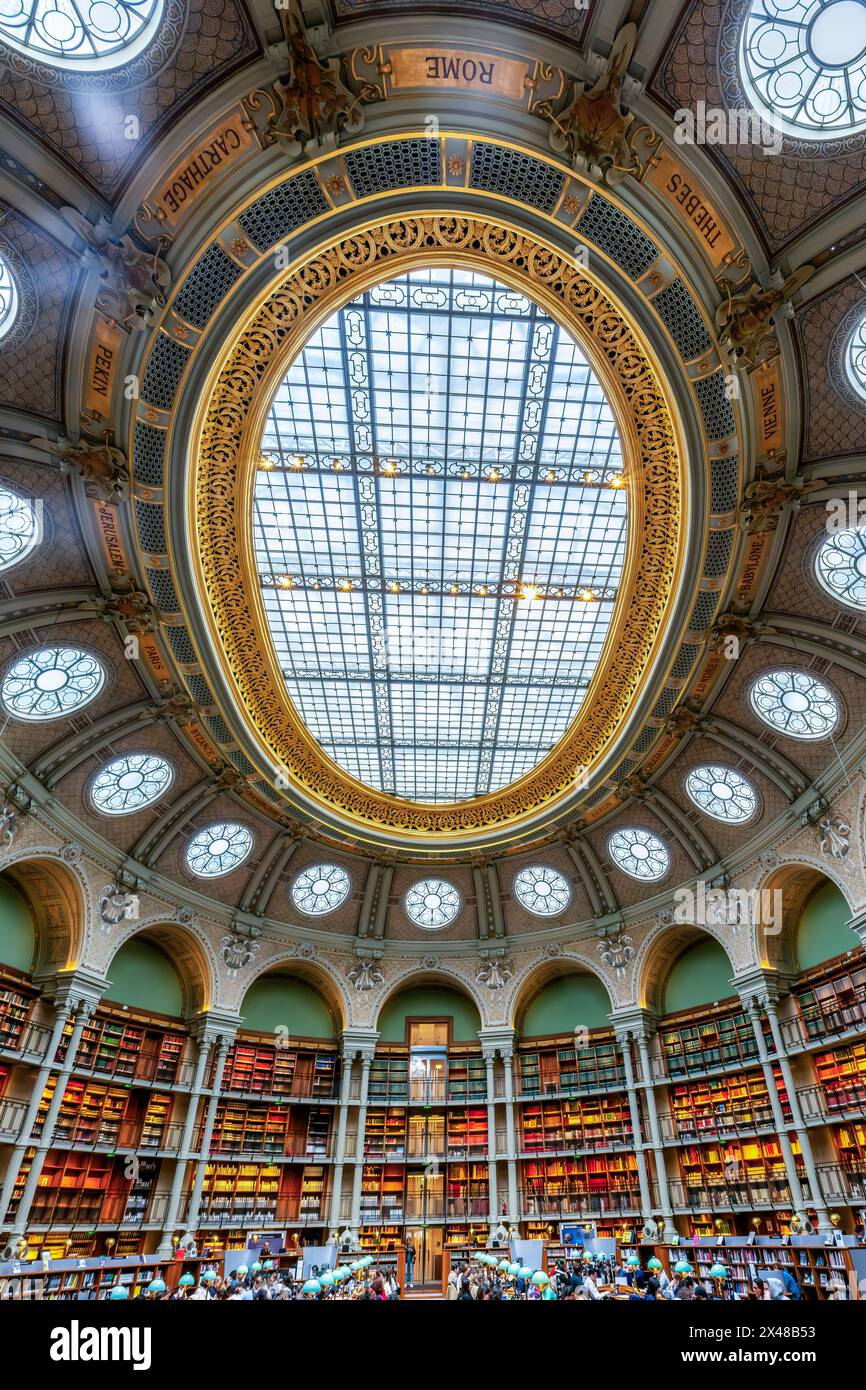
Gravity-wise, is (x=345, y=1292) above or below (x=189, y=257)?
below

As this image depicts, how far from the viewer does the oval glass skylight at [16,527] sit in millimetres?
13219

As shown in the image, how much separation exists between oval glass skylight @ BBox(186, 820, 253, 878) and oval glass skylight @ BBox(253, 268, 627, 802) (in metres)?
4.21

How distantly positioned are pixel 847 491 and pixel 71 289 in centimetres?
1350

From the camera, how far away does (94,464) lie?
12.6m

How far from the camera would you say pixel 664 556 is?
16781 millimetres

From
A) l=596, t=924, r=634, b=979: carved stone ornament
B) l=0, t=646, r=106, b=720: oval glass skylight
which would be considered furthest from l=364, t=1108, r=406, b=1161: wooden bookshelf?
l=0, t=646, r=106, b=720: oval glass skylight

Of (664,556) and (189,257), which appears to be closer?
(189,257)

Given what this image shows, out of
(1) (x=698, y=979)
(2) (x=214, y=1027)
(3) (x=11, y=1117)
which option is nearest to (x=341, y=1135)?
(2) (x=214, y=1027)

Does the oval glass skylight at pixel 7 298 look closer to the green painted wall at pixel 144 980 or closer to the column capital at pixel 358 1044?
the green painted wall at pixel 144 980

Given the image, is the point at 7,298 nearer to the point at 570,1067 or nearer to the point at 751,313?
the point at 751,313

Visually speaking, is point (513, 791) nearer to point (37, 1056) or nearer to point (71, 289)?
point (37, 1056)

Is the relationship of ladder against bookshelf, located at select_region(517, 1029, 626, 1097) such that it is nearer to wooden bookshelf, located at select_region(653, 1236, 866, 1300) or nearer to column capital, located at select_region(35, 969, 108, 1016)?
wooden bookshelf, located at select_region(653, 1236, 866, 1300)

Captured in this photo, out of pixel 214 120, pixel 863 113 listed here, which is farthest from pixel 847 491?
pixel 214 120

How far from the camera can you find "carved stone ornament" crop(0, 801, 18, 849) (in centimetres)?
1734
